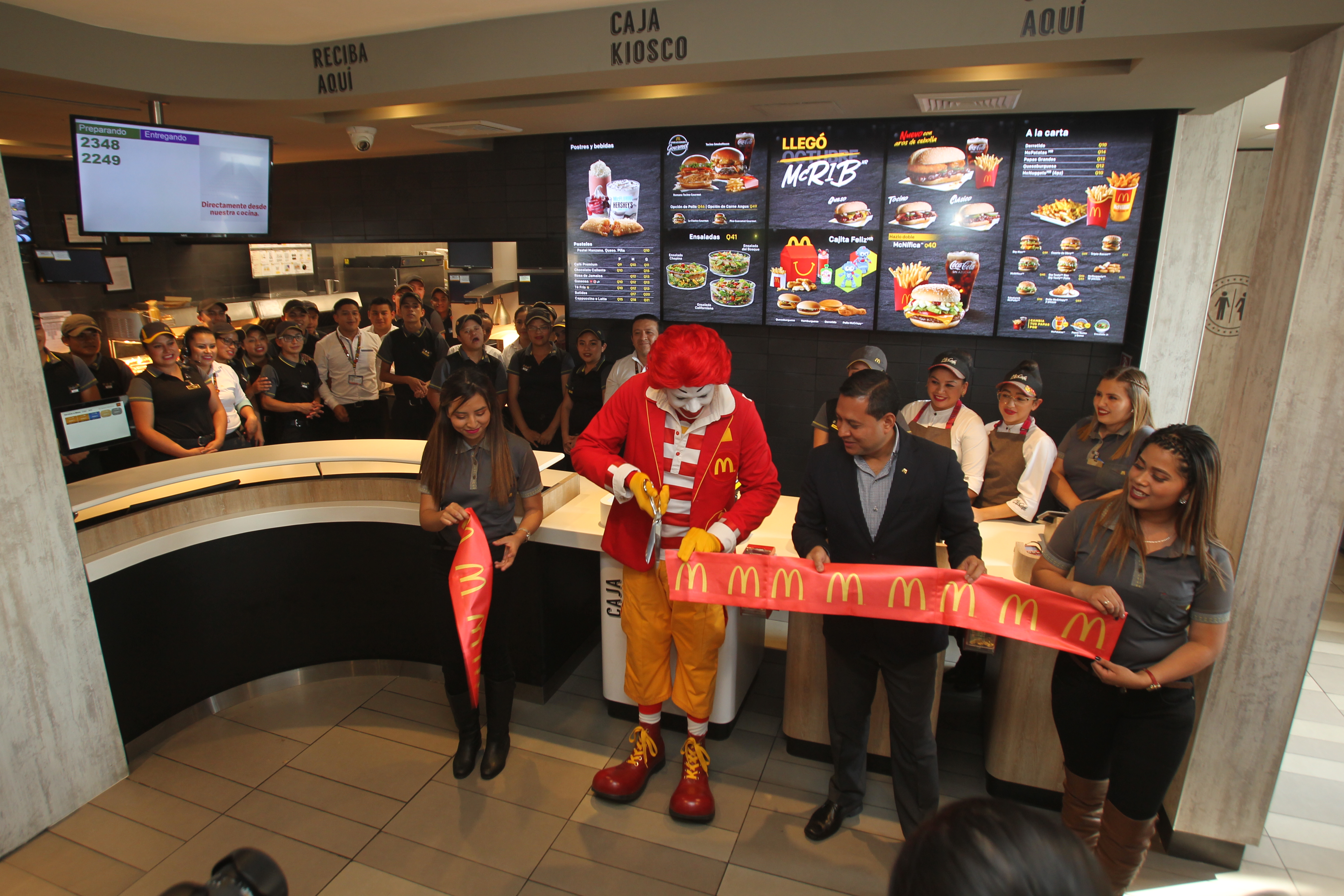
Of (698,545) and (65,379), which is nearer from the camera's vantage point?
(698,545)

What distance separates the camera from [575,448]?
2.98m

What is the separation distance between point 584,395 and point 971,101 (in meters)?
3.11

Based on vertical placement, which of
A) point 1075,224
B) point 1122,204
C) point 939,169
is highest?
point 939,169

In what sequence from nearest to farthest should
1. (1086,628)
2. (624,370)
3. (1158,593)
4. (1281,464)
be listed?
1. (1158,593)
2. (1086,628)
3. (1281,464)
4. (624,370)

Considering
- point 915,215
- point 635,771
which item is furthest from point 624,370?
point 635,771

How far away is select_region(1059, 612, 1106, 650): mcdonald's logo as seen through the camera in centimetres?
217

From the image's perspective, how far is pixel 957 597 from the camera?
95.7 inches

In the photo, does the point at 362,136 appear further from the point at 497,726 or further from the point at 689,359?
the point at 497,726

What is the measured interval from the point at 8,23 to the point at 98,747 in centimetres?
350

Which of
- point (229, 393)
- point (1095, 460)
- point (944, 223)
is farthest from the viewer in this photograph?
point (944, 223)

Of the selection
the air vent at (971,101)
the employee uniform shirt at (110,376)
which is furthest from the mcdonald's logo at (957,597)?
the employee uniform shirt at (110,376)

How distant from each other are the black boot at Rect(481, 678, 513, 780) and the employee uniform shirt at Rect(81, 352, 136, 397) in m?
3.85

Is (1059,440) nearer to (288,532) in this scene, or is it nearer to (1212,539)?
(1212,539)

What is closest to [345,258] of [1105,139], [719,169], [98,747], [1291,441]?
[719,169]
